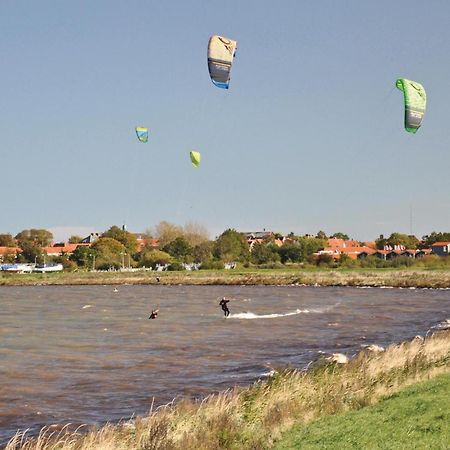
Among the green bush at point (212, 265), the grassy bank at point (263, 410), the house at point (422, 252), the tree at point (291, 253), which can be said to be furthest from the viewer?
the house at point (422, 252)

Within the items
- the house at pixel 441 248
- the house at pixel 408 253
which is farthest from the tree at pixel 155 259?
the house at pixel 441 248

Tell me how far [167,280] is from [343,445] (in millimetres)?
103251

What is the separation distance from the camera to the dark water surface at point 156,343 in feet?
76.5

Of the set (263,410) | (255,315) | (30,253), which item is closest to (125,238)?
(30,253)

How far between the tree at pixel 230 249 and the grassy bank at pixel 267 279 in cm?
3485

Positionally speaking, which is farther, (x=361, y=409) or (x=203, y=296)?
(x=203, y=296)

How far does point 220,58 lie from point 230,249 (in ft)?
443

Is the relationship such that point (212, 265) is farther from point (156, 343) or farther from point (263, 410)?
point (263, 410)

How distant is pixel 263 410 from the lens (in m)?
16.9

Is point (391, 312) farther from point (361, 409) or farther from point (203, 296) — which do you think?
point (361, 409)

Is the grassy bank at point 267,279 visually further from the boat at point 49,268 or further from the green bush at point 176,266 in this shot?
the green bush at point 176,266

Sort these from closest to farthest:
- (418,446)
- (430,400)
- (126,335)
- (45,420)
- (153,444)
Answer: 1. (418,446)
2. (153,444)
3. (430,400)
4. (45,420)
5. (126,335)

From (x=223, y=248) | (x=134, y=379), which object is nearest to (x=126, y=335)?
(x=134, y=379)

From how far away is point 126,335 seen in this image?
42.5 meters
